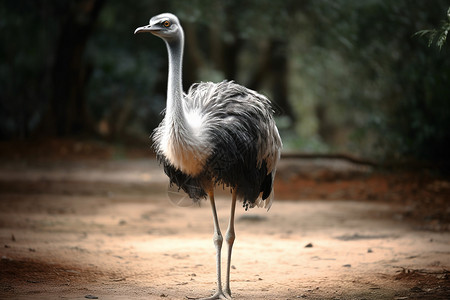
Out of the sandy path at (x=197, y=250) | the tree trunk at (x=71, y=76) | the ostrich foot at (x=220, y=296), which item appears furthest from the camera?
the tree trunk at (x=71, y=76)

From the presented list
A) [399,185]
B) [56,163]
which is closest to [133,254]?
[399,185]

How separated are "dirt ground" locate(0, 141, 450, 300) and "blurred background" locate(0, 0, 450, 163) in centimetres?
159

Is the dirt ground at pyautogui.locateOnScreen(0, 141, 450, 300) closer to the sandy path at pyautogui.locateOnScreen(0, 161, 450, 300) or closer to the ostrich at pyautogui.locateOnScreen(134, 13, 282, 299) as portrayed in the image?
the sandy path at pyautogui.locateOnScreen(0, 161, 450, 300)

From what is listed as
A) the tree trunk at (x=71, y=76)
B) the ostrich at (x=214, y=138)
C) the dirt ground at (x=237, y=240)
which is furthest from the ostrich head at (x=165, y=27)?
the tree trunk at (x=71, y=76)

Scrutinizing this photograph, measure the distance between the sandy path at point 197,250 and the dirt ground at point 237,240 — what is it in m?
0.01

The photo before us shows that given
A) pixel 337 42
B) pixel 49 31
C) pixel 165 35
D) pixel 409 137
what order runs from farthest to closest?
pixel 49 31
pixel 337 42
pixel 409 137
pixel 165 35

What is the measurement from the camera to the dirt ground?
514 cm

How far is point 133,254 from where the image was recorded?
6.53m

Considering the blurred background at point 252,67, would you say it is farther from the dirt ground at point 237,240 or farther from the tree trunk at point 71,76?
the dirt ground at point 237,240

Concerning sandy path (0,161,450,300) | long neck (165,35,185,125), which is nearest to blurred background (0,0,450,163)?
long neck (165,35,185,125)

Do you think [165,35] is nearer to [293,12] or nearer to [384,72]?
[384,72]

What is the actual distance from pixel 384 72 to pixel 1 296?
10.1 metres

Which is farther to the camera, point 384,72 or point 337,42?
point 337,42

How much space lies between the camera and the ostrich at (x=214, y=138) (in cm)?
498
